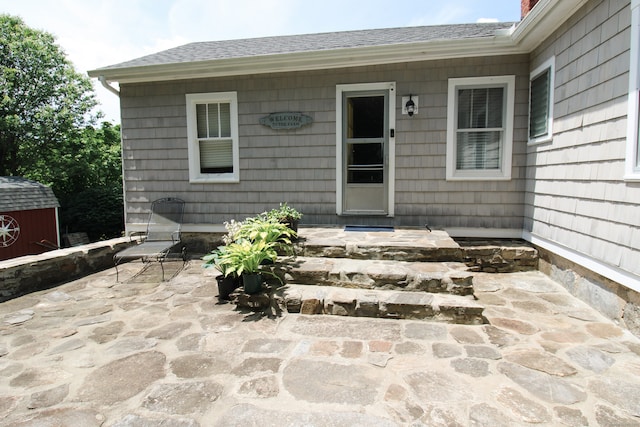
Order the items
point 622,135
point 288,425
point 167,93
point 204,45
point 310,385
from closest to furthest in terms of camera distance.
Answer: point 288,425 → point 310,385 → point 622,135 → point 167,93 → point 204,45

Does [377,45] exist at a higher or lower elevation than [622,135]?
higher

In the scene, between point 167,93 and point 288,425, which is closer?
point 288,425

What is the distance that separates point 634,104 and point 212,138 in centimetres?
507

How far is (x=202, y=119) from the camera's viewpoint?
5.55m

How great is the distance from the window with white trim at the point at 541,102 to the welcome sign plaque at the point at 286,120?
2989 mm

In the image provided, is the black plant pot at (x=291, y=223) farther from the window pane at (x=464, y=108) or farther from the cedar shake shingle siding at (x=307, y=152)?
the window pane at (x=464, y=108)

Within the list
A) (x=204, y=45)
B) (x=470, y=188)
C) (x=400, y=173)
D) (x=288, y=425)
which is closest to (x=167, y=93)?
(x=204, y=45)

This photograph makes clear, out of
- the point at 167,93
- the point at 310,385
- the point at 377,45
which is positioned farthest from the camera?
the point at 167,93

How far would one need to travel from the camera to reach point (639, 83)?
2.62 m

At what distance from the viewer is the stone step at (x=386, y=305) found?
2910 mm

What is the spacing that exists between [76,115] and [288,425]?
18008 millimetres

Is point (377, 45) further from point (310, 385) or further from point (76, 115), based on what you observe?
point (76, 115)

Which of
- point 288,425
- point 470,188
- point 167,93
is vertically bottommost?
point 288,425

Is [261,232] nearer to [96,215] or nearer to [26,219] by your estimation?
[26,219]
